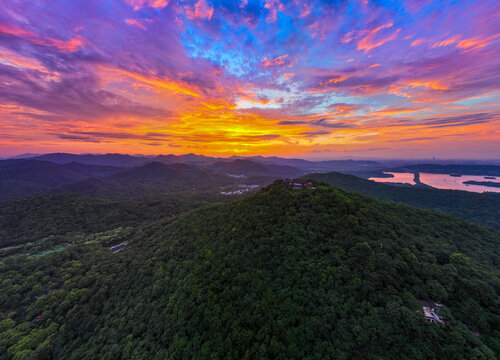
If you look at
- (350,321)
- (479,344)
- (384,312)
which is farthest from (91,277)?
(479,344)

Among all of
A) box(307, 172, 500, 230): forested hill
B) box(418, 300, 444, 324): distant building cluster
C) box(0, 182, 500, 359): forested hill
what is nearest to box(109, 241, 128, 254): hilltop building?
box(0, 182, 500, 359): forested hill

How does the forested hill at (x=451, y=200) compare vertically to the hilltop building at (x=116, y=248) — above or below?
above

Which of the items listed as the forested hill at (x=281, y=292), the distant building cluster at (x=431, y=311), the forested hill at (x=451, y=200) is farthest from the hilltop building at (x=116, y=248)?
the forested hill at (x=451, y=200)

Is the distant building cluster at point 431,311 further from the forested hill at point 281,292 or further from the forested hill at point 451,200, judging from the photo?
the forested hill at point 451,200

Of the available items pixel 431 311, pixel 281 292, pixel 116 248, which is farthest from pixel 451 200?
pixel 116 248

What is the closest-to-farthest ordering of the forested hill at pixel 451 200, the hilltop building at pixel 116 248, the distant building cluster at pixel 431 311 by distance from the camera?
the distant building cluster at pixel 431 311, the hilltop building at pixel 116 248, the forested hill at pixel 451 200

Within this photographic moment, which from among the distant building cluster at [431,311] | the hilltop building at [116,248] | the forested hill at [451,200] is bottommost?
the hilltop building at [116,248]

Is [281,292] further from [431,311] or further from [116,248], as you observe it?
[116,248]
